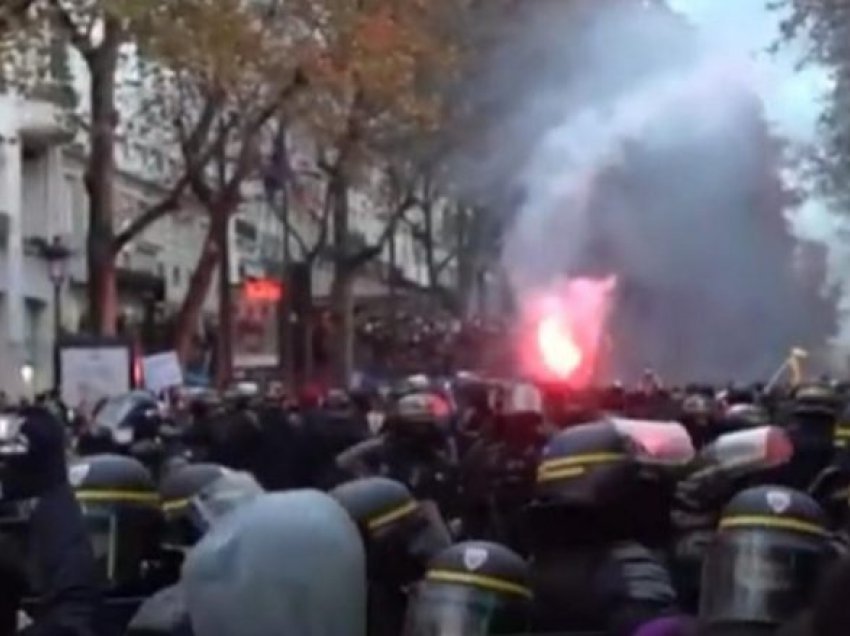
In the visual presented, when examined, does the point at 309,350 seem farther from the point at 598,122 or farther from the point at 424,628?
the point at 424,628

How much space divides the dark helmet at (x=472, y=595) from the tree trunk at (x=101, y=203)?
28.4m

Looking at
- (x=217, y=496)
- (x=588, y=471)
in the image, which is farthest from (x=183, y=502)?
(x=588, y=471)

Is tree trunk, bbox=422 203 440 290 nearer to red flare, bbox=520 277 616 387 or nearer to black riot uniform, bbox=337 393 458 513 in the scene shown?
red flare, bbox=520 277 616 387

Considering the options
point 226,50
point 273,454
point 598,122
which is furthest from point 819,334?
point 273,454

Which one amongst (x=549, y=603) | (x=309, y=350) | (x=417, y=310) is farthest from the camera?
(x=417, y=310)

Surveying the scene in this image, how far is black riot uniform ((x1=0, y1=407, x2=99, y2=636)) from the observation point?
290 inches

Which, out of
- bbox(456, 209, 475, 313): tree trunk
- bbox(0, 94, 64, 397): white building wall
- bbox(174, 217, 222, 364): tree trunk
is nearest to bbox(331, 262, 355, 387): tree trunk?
bbox(0, 94, 64, 397): white building wall

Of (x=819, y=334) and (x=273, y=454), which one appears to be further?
(x=819, y=334)

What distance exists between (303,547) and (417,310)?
219ft

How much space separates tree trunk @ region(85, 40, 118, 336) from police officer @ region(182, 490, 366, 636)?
29585 millimetres

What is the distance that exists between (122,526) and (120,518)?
28mm

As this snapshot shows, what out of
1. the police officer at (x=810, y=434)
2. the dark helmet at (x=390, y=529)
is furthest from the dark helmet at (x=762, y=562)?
the police officer at (x=810, y=434)

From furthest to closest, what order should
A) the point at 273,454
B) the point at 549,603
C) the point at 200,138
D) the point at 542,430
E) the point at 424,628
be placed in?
the point at 200,138, the point at 273,454, the point at 542,430, the point at 549,603, the point at 424,628

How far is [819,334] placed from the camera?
61438 mm
